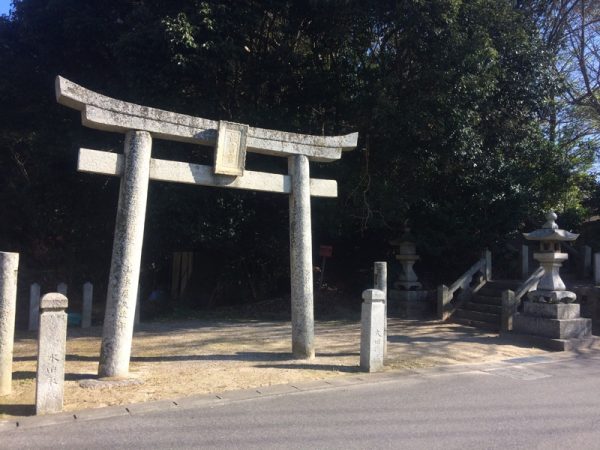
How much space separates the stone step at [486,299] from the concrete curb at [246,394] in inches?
191

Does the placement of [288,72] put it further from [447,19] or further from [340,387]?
[340,387]

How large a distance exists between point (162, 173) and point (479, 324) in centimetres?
932

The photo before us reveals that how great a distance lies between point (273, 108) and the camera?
14.6 meters

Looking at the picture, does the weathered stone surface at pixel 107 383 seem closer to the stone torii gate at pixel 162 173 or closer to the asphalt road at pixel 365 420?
the stone torii gate at pixel 162 173

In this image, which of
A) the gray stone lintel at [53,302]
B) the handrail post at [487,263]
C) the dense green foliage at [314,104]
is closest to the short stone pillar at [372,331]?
the gray stone lintel at [53,302]

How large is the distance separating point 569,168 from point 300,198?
37.5ft

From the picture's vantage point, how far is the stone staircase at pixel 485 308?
45.6 ft

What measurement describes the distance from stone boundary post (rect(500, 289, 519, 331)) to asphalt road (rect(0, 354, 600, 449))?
4.92 m

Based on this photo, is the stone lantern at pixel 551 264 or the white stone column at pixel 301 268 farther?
the stone lantern at pixel 551 264

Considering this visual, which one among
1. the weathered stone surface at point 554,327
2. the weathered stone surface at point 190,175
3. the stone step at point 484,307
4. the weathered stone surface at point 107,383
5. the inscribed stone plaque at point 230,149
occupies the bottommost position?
the weathered stone surface at point 107,383

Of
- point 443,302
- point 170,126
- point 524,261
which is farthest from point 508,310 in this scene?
point 170,126

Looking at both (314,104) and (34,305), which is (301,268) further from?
(34,305)

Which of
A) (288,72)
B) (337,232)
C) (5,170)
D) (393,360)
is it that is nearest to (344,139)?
(393,360)

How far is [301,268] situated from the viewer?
30.7 feet
